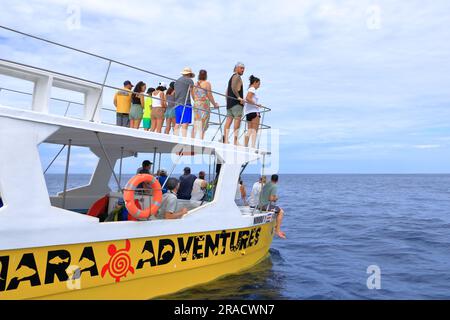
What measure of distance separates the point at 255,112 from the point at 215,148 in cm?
168

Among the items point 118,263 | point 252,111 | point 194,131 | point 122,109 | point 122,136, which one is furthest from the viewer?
point 252,111

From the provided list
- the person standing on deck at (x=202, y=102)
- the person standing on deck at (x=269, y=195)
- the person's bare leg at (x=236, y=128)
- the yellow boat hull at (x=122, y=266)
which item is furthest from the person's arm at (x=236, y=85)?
the yellow boat hull at (x=122, y=266)

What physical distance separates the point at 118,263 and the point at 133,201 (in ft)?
3.29

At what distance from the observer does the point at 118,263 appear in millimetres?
6074

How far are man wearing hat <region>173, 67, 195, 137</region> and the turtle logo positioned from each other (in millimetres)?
2853

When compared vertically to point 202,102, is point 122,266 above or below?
below

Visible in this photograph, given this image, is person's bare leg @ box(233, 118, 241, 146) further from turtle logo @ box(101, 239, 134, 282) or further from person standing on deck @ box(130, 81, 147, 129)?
turtle logo @ box(101, 239, 134, 282)

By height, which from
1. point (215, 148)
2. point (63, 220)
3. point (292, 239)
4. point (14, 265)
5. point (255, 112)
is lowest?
point (292, 239)

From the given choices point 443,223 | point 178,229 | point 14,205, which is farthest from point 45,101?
point 443,223

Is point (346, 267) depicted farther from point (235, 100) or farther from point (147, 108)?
point (147, 108)

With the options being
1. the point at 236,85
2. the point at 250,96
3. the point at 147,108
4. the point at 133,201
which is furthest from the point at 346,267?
the point at 133,201

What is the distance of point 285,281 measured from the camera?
9406mm

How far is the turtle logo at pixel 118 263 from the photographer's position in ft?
19.5

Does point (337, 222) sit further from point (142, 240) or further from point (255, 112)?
point (142, 240)
